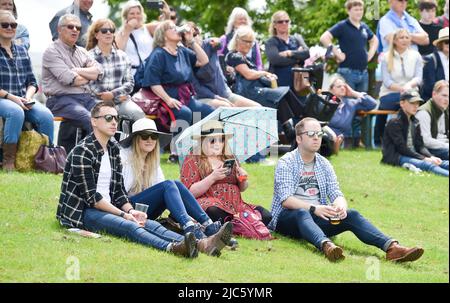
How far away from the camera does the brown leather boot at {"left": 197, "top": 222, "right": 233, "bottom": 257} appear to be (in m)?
8.84

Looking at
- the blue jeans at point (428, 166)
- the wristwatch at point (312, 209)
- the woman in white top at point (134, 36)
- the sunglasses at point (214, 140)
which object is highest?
the woman in white top at point (134, 36)

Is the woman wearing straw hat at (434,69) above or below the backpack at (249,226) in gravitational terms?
above

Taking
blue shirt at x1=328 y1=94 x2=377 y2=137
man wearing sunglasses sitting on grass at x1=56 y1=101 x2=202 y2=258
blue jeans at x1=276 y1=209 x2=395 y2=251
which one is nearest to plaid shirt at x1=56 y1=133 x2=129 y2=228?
man wearing sunglasses sitting on grass at x1=56 y1=101 x2=202 y2=258

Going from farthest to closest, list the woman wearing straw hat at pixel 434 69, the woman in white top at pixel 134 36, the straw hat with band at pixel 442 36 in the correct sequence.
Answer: the woman wearing straw hat at pixel 434 69
the straw hat with band at pixel 442 36
the woman in white top at pixel 134 36

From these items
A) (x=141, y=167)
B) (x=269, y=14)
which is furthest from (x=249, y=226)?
(x=269, y=14)

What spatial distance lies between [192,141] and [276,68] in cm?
522

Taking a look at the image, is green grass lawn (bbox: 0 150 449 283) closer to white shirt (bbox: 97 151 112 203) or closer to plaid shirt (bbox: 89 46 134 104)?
white shirt (bbox: 97 151 112 203)

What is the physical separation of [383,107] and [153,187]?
7403 mm

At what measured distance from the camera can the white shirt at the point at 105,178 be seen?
9336 mm

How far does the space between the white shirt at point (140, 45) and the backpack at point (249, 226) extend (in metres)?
4.35

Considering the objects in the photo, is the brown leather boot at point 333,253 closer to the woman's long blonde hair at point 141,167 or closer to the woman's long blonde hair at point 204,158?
the woman's long blonde hair at point 204,158

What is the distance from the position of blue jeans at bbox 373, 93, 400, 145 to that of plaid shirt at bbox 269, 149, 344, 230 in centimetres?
613

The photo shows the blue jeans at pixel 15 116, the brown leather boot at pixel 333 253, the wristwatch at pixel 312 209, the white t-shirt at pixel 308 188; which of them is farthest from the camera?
the blue jeans at pixel 15 116

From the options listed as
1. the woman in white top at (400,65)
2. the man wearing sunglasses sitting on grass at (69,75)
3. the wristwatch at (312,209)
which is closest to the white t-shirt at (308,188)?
the wristwatch at (312,209)
